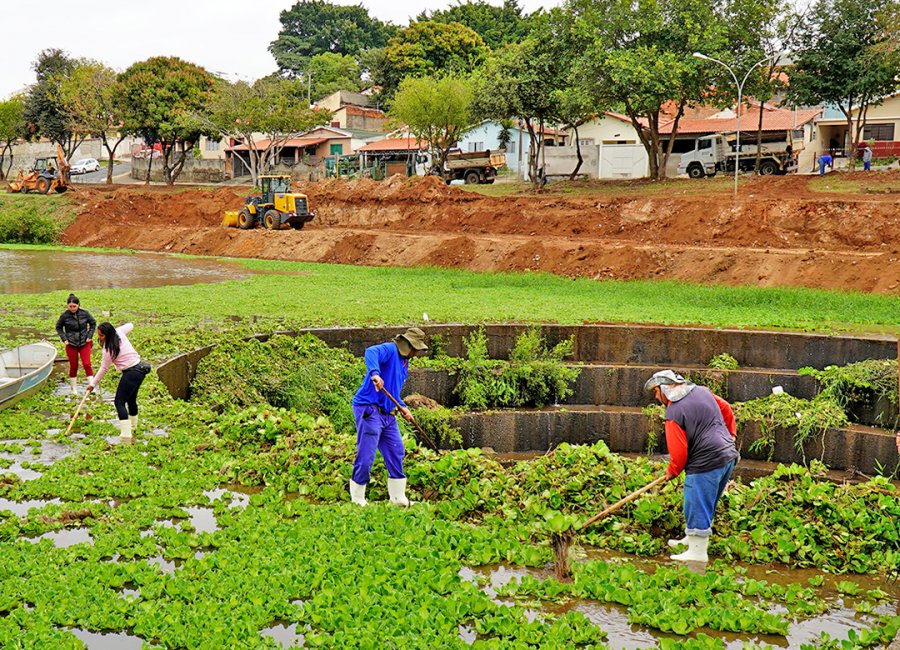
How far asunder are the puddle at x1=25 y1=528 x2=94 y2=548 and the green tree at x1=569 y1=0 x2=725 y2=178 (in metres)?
32.5

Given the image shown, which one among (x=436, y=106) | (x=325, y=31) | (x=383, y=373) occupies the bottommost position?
(x=383, y=373)

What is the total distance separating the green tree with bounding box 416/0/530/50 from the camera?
250ft

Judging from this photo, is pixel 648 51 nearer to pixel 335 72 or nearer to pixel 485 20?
pixel 485 20

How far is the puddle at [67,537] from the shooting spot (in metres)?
8.79

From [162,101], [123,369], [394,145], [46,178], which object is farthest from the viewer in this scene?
[394,145]

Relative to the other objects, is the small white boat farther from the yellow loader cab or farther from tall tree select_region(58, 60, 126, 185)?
tall tree select_region(58, 60, 126, 185)

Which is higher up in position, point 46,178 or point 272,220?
point 46,178

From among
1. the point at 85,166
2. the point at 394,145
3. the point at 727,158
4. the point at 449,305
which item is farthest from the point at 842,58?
the point at 85,166

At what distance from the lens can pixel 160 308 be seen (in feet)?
75.9

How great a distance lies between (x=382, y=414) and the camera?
10211mm

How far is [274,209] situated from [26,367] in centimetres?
2739

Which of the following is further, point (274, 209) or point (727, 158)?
point (727, 158)

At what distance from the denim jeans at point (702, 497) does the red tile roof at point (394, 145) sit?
53495mm

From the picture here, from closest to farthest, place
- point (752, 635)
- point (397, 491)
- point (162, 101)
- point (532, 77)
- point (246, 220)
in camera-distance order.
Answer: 1. point (752, 635)
2. point (397, 491)
3. point (246, 220)
4. point (532, 77)
5. point (162, 101)
